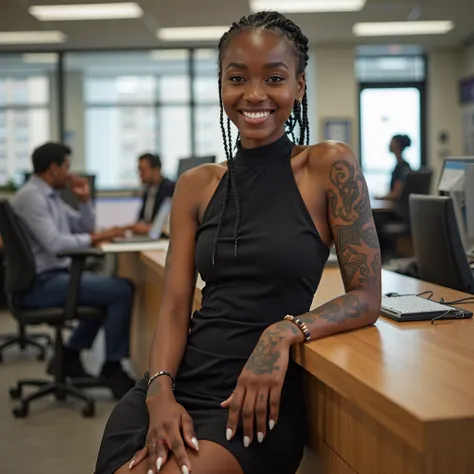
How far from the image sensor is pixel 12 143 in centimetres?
1258

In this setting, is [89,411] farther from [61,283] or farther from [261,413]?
[261,413]

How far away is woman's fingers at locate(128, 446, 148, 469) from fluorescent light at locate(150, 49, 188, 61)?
968cm

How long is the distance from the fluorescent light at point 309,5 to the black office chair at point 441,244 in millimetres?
5443

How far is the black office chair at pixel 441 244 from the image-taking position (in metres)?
2.87

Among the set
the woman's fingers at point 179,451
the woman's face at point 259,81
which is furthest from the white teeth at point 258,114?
the woman's fingers at point 179,451

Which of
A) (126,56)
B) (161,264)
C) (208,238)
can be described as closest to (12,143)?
(126,56)

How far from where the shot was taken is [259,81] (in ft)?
5.15

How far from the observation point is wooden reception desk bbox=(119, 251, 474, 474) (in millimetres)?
1005

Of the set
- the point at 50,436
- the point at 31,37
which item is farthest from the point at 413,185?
the point at 31,37

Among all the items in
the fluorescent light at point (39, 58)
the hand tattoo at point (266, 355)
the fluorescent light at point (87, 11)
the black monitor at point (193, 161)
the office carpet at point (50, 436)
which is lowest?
the office carpet at point (50, 436)

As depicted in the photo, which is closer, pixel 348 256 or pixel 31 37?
pixel 348 256

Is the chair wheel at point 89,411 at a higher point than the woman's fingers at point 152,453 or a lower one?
lower

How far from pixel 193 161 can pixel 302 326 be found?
9.07ft

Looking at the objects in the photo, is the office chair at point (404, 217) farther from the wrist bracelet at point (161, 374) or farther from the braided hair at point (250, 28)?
the wrist bracelet at point (161, 374)
